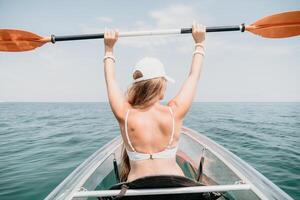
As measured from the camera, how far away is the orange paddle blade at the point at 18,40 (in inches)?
126

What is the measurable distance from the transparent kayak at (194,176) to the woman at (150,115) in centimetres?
24

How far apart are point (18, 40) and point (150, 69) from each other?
97.9 inches

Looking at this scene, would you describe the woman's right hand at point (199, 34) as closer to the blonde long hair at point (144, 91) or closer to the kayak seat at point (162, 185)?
the blonde long hair at point (144, 91)

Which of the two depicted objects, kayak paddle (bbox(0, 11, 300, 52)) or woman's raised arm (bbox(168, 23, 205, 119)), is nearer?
woman's raised arm (bbox(168, 23, 205, 119))

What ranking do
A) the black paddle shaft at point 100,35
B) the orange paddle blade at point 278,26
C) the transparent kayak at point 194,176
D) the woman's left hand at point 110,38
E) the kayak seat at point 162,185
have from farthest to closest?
1. the orange paddle blade at point 278,26
2. the black paddle shaft at point 100,35
3. the woman's left hand at point 110,38
4. the transparent kayak at point 194,176
5. the kayak seat at point 162,185

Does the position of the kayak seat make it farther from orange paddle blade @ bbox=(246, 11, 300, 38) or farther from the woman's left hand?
orange paddle blade @ bbox=(246, 11, 300, 38)

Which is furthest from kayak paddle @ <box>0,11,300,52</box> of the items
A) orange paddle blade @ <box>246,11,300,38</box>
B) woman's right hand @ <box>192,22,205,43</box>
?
woman's right hand @ <box>192,22,205,43</box>

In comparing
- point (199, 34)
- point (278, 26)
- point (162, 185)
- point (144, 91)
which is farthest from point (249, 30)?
point (162, 185)

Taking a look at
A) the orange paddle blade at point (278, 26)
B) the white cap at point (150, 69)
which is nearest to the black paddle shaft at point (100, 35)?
the orange paddle blade at point (278, 26)

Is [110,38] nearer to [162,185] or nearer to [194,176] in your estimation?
[162,185]

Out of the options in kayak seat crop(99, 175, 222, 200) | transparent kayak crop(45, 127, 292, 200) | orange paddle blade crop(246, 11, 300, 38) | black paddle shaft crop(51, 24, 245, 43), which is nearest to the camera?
kayak seat crop(99, 175, 222, 200)

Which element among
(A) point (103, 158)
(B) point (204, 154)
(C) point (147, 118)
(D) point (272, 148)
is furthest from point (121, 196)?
(D) point (272, 148)

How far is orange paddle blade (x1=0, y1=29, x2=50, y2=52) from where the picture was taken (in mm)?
3211

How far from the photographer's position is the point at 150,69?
1.76 meters
